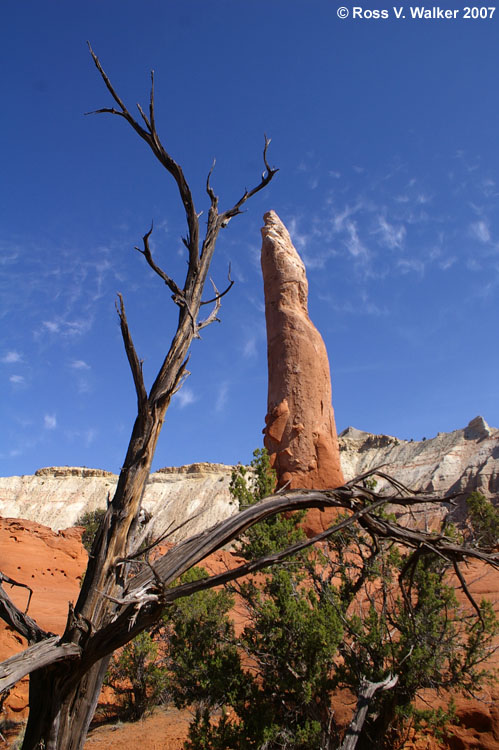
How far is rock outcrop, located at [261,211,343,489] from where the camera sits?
18.0m

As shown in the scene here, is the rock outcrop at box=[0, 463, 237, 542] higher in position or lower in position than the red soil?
higher

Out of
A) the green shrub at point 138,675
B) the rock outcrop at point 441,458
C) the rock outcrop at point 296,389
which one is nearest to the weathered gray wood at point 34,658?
the green shrub at point 138,675

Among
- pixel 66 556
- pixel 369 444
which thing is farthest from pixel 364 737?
pixel 369 444

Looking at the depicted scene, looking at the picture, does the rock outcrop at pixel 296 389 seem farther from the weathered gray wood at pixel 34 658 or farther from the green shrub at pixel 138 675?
the weathered gray wood at pixel 34 658

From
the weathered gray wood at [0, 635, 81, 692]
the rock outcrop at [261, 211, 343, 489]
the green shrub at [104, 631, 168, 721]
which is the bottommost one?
the green shrub at [104, 631, 168, 721]

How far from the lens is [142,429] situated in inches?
81.9

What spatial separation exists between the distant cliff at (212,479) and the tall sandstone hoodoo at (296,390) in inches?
645

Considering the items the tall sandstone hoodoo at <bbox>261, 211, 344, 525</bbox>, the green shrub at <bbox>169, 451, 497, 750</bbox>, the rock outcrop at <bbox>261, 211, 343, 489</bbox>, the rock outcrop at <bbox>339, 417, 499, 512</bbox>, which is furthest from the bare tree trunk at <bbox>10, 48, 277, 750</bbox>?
the rock outcrop at <bbox>339, 417, 499, 512</bbox>

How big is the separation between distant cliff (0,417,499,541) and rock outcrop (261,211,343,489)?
1636 centimetres

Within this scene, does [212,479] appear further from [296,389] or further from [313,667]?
[313,667]

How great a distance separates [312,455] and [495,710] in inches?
416

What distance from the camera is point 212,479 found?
45.2 m

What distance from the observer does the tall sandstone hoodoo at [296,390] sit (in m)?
18.0

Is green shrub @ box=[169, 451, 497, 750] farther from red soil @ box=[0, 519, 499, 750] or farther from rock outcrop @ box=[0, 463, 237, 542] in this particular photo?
rock outcrop @ box=[0, 463, 237, 542]
